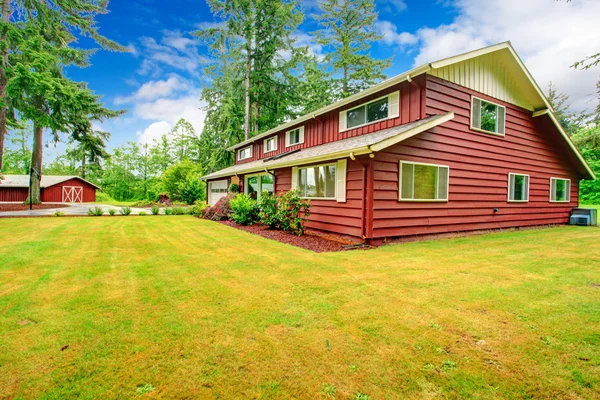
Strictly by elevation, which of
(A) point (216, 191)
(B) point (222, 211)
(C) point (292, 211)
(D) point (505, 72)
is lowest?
(B) point (222, 211)

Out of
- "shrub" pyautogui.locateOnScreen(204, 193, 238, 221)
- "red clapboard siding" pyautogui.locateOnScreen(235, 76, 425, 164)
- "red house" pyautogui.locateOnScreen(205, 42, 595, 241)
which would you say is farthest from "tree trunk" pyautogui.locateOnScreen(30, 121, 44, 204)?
"red house" pyautogui.locateOnScreen(205, 42, 595, 241)

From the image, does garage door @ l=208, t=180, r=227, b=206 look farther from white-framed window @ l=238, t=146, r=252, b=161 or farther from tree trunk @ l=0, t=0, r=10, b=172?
tree trunk @ l=0, t=0, r=10, b=172

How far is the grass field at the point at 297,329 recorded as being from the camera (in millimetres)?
1892

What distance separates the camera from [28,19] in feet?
56.5

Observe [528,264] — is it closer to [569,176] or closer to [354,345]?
[354,345]

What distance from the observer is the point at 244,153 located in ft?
64.1

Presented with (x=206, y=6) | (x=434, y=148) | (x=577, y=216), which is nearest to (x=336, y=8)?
(x=206, y=6)

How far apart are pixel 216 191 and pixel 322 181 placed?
13.4m

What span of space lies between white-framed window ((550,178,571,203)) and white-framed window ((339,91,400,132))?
9206 mm

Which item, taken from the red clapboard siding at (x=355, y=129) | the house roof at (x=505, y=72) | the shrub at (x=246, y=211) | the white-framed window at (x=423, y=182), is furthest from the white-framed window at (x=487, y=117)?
the shrub at (x=246, y=211)

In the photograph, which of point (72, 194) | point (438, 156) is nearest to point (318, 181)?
point (438, 156)

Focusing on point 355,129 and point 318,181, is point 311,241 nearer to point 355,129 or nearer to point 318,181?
point 318,181

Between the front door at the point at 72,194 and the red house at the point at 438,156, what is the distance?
103 ft

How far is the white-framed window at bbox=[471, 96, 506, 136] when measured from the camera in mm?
9188
